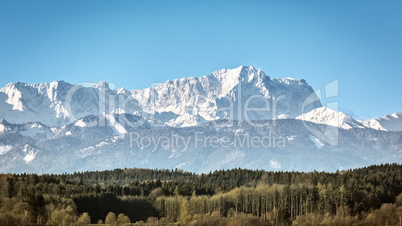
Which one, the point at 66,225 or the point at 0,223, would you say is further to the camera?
the point at 66,225

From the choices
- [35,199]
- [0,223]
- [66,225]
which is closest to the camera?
[0,223]

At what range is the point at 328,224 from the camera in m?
199

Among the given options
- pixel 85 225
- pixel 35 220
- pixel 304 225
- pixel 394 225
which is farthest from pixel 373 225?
pixel 35 220

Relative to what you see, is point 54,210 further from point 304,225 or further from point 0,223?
point 304,225

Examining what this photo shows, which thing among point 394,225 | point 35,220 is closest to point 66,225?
point 35,220

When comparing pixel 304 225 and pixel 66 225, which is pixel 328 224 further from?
pixel 66 225

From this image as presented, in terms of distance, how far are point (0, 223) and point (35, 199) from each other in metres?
40.8

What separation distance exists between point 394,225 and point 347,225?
14404mm

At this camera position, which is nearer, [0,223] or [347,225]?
[0,223]

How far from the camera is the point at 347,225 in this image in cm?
19700

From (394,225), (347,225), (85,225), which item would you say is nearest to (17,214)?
(85,225)

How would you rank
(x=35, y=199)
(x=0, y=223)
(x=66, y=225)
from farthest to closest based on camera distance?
(x=35, y=199)
(x=66, y=225)
(x=0, y=223)

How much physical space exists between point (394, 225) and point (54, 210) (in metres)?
106

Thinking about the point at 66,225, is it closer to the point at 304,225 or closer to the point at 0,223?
the point at 0,223
